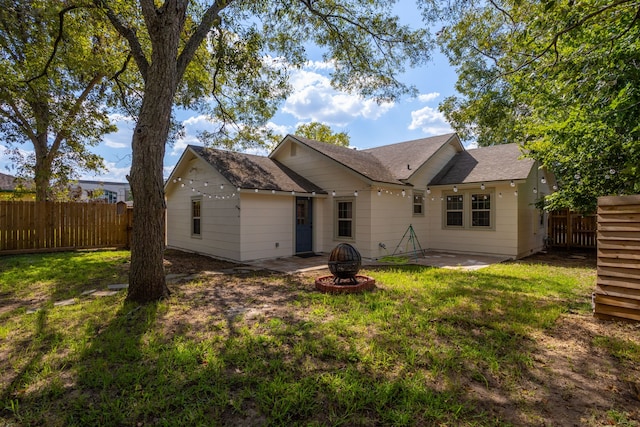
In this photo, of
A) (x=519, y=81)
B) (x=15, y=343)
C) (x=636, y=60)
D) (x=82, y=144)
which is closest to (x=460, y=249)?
(x=519, y=81)

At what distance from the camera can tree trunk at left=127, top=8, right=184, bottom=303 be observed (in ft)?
16.1

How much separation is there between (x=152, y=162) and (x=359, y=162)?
7450mm

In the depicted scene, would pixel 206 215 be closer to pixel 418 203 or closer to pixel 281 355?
pixel 418 203

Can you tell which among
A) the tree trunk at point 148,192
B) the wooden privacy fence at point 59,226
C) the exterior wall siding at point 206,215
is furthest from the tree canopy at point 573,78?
the wooden privacy fence at point 59,226

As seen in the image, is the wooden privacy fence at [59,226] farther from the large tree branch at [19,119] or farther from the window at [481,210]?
the window at [481,210]

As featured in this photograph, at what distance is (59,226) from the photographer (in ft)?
36.9

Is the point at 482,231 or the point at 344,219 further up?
the point at 344,219

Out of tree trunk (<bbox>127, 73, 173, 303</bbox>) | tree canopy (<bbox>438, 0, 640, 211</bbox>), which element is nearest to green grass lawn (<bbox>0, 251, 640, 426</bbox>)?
tree trunk (<bbox>127, 73, 173, 303</bbox>)

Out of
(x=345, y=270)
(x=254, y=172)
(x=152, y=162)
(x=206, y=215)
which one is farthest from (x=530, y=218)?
(x=152, y=162)

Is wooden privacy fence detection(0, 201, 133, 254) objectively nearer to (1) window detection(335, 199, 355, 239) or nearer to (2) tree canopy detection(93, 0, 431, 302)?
(2) tree canopy detection(93, 0, 431, 302)

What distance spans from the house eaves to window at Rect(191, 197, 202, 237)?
11.7ft

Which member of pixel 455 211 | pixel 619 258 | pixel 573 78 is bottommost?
pixel 619 258

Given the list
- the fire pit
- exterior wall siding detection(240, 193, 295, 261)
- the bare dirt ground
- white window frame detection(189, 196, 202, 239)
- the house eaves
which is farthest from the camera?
white window frame detection(189, 196, 202, 239)

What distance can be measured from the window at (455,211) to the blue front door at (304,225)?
5.25m
